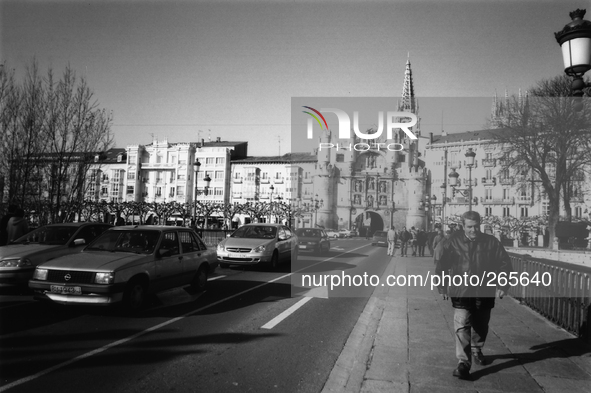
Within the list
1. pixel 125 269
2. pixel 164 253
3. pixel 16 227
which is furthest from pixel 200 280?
pixel 16 227

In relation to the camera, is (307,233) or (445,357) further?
(307,233)

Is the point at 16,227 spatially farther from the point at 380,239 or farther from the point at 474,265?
the point at 380,239

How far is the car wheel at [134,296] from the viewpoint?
6.94m

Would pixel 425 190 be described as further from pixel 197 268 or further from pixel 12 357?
pixel 12 357

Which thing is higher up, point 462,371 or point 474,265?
point 474,265

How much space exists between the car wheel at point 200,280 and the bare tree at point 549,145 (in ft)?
27.3

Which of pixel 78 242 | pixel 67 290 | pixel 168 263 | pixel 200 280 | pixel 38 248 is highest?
pixel 78 242

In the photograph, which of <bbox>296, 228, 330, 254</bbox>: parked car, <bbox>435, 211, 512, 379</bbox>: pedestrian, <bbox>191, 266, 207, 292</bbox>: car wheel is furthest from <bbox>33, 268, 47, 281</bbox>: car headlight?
<bbox>296, 228, 330, 254</bbox>: parked car

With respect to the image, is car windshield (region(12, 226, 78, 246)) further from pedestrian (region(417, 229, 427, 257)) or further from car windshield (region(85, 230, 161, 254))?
pedestrian (region(417, 229, 427, 257))

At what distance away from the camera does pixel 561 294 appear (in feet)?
22.0

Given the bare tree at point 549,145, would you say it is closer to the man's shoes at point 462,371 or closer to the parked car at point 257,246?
the man's shoes at point 462,371

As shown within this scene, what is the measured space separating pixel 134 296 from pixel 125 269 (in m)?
0.59

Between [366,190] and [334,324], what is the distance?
10.8m

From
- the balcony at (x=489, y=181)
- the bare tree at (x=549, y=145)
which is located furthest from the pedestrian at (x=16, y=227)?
the balcony at (x=489, y=181)
